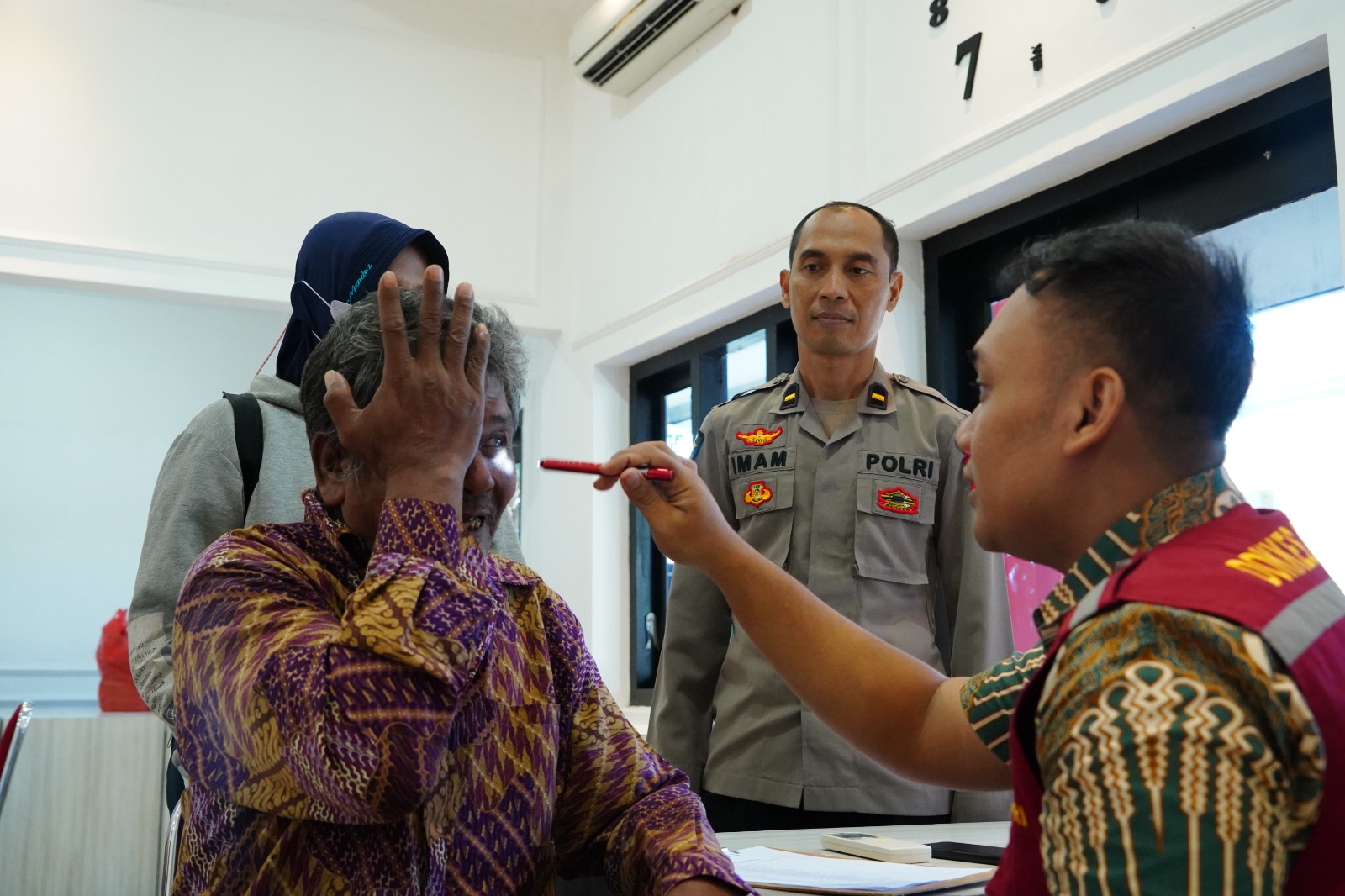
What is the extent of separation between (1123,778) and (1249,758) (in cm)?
6

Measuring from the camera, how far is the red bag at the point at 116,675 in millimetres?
4816

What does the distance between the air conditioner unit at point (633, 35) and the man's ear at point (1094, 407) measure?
3.70m

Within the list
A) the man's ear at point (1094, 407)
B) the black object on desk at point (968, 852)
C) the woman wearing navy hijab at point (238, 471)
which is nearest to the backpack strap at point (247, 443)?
the woman wearing navy hijab at point (238, 471)

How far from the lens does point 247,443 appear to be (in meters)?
1.66

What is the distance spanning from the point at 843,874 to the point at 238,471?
964 millimetres

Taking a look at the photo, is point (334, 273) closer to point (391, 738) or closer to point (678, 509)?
point (678, 509)

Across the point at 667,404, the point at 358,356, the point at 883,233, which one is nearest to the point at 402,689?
the point at 358,356

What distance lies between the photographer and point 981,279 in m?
3.35

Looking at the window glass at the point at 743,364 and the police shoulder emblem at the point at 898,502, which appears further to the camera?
the window glass at the point at 743,364

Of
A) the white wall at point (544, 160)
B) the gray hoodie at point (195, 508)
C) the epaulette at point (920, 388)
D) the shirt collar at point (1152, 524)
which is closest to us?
the shirt collar at point (1152, 524)

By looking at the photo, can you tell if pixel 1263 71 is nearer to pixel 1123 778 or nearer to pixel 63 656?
pixel 1123 778

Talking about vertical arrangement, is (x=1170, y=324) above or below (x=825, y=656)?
above

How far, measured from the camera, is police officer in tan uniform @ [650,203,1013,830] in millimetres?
2014

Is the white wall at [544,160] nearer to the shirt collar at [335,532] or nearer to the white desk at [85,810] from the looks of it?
the white desk at [85,810]
